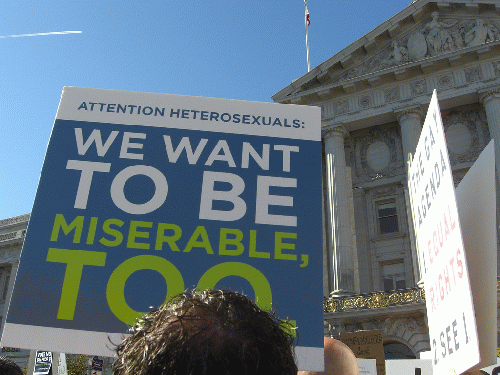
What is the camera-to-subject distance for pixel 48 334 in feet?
8.98

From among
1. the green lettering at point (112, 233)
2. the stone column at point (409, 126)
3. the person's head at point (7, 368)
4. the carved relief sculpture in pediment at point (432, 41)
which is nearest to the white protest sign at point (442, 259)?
the green lettering at point (112, 233)

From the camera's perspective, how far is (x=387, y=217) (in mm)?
27906

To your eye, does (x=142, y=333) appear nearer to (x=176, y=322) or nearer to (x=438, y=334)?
(x=176, y=322)

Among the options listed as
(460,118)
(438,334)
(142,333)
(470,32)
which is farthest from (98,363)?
(470,32)

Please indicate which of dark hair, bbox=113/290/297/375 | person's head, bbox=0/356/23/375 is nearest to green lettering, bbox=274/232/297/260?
person's head, bbox=0/356/23/375

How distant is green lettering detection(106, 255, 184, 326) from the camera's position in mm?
2795

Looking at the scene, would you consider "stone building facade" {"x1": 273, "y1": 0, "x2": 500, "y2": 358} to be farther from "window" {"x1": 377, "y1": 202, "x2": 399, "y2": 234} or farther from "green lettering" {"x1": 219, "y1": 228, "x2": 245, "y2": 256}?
"green lettering" {"x1": 219, "y1": 228, "x2": 245, "y2": 256}

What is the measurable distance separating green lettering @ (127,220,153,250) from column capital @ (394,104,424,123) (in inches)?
1024

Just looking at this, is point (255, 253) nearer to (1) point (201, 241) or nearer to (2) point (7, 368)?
(1) point (201, 241)

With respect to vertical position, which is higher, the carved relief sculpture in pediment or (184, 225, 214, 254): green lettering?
the carved relief sculpture in pediment

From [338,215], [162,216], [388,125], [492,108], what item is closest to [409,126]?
[388,125]

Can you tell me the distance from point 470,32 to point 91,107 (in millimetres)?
27917

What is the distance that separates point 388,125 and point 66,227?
2808 cm

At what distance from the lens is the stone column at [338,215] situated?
82.5 feet
